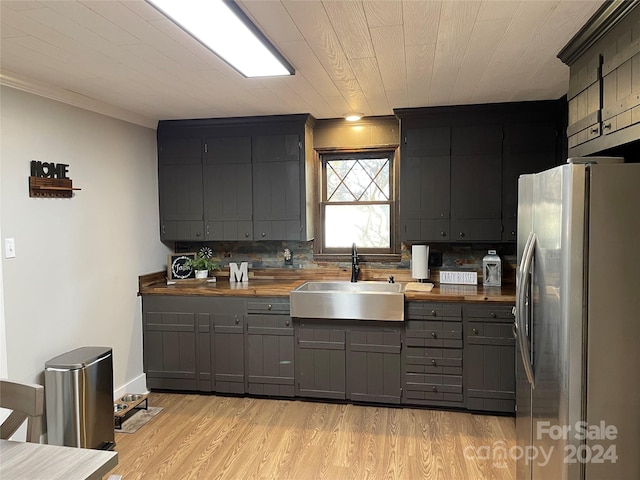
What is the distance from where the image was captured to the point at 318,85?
9.66ft

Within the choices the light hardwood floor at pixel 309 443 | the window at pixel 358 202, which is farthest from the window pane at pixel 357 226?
the light hardwood floor at pixel 309 443

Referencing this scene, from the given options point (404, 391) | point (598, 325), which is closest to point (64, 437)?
point (404, 391)

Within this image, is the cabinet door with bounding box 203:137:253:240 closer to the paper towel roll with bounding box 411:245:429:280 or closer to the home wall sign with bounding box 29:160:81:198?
the home wall sign with bounding box 29:160:81:198

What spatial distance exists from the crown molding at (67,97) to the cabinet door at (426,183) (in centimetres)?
223

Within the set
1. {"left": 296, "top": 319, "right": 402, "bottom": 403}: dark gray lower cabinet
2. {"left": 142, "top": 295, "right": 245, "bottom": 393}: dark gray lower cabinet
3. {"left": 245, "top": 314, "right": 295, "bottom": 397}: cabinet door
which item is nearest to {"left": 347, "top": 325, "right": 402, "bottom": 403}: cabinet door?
{"left": 296, "top": 319, "right": 402, "bottom": 403}: dark gray lower cabinet

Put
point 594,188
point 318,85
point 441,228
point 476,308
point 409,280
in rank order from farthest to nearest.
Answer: point 409,280
point 441,228
point 476,308
point 318,85
point 594,188

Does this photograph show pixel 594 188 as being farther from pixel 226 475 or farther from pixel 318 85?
pixel 226 475

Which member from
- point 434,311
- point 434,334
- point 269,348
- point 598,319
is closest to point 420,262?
point 434,311

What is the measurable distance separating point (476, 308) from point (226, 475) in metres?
2.00

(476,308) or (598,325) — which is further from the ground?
(598,325)

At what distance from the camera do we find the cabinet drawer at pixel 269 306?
3613mm

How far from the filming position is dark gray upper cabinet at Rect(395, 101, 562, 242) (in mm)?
3529

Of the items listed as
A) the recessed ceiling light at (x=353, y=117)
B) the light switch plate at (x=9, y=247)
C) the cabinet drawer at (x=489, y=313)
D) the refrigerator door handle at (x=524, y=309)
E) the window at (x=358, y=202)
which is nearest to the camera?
the refrigerator door handle at (x=524, y=309)

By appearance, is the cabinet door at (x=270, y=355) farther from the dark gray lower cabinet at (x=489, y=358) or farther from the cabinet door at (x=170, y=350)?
the dark gray lower cabinet at (x=489, y=358)
